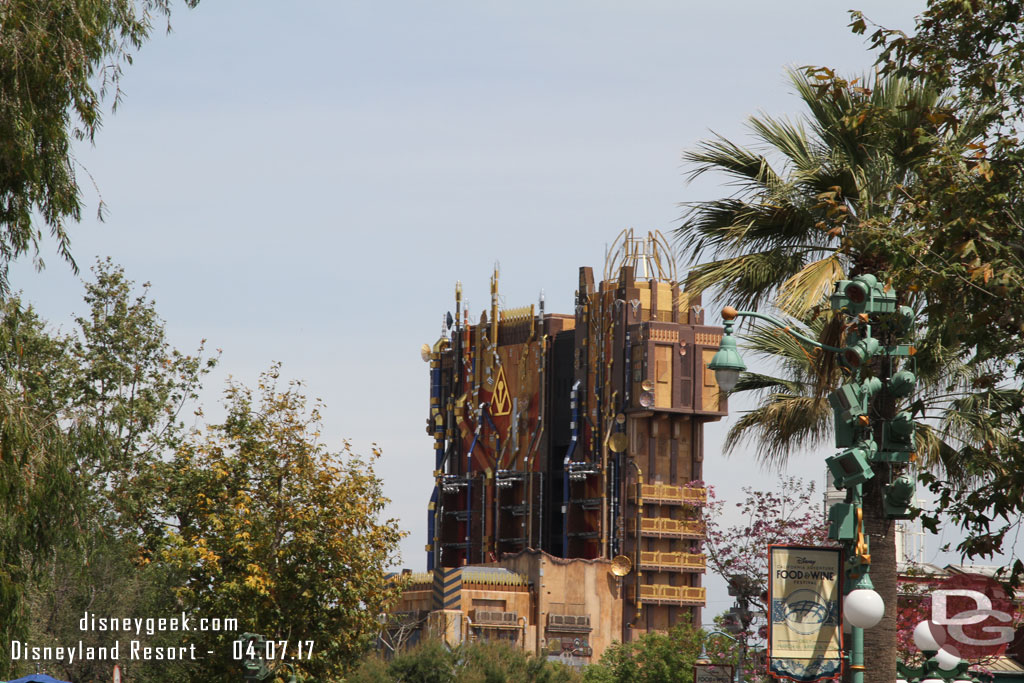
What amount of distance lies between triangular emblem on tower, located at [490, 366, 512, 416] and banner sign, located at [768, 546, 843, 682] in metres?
58.1

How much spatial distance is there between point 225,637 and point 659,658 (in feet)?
96.8

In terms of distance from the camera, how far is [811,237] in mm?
17859

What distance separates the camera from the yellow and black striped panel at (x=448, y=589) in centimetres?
6230

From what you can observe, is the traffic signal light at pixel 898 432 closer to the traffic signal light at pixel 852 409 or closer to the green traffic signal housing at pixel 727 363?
the traffic signal light at pixel 852 409

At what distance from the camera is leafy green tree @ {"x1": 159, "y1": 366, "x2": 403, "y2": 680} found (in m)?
27.8

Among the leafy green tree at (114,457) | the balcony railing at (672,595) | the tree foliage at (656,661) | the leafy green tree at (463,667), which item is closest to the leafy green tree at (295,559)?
the leafy green tree at (114,457)

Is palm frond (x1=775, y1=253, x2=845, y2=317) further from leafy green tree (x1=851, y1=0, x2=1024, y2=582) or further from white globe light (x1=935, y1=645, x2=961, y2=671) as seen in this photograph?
white globe light (x1=935, y1=645, x2=961, y2=671)

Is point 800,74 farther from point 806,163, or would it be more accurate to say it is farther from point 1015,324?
point 1015,324

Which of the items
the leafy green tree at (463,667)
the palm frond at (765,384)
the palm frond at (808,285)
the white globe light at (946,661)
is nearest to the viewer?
→ the palm frond at (808,285)

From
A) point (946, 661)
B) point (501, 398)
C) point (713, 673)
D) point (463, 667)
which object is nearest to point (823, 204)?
point (946, 661)

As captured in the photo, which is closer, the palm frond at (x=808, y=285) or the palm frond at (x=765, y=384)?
the palm frond at (x=808, y=285)

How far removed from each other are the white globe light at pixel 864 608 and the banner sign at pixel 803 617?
0.67 metres

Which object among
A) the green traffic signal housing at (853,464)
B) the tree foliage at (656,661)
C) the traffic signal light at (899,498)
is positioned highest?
the green traffic signal housing at (853,464)

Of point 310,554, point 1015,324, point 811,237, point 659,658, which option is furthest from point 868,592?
point 659,658
